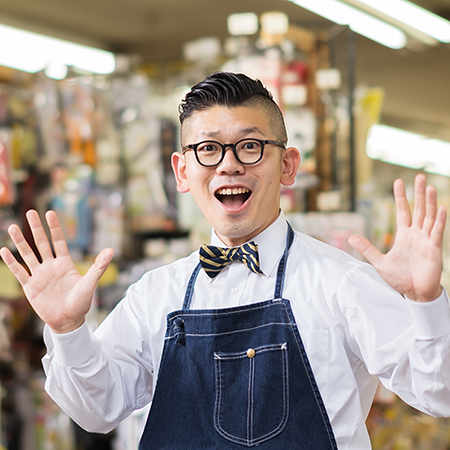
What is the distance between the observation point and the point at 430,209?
1.16 meters

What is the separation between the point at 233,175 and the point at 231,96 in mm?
188

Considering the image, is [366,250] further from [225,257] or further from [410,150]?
[410,150]

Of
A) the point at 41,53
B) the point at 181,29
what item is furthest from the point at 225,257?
the point at 41,53

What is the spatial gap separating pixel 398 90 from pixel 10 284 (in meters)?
5.14

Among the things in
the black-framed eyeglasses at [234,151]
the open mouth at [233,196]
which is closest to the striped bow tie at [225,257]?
the open mouth at [233,196]

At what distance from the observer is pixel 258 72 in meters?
2.77

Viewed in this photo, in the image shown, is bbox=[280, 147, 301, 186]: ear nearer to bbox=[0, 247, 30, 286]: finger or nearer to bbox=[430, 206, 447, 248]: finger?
bbox=[430, 206, 447, 248]: finger

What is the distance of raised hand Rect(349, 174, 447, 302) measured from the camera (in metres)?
1.11

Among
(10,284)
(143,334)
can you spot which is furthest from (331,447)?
(10,284)

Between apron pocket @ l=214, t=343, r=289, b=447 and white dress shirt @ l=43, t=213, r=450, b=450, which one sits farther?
apron pocket @ l=214, t=343, r=289, b=447

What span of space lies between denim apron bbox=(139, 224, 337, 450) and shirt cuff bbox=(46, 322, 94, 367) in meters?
0.19

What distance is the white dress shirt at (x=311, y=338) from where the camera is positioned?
3.78ft

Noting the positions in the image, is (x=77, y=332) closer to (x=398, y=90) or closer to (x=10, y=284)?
(x=10, y=284)

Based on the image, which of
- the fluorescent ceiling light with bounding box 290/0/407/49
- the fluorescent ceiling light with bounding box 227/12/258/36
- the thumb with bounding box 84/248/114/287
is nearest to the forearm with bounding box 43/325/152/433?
the thumb with bounding box 84/248/114/287
